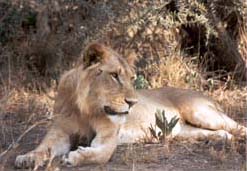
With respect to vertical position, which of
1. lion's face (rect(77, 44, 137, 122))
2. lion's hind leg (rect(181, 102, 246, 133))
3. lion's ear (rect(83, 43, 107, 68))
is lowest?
lion's hind leg (rect(181, 102, 246, 133))

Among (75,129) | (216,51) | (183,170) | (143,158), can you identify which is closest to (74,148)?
(75,129)

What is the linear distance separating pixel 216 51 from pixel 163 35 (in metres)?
0.69

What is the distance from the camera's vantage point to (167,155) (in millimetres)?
4129

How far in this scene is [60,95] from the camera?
4.10 metres

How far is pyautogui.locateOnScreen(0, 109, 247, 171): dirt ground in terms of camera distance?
3799 mm

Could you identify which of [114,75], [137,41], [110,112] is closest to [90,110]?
[110,112]

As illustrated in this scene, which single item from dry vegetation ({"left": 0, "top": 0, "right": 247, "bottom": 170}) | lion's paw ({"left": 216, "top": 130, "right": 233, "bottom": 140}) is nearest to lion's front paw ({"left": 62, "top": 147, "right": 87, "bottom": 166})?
lion's paw ({"left": 216, "top": 130, "right": 233, "bottom": 140})

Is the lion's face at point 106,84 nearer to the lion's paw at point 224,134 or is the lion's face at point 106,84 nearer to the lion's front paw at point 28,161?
the lion's front paw at point 28,161

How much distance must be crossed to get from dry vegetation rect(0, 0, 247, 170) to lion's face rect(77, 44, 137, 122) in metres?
1.82

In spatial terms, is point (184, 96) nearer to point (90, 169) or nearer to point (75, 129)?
point (75, 129)

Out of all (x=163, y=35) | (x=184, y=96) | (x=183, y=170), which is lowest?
(x=183, y=170)

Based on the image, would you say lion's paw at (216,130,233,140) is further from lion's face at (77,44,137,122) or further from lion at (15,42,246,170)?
lion's face at (77,44,137,122)

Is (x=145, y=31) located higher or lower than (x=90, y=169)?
higher

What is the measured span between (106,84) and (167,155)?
0.58 metres
